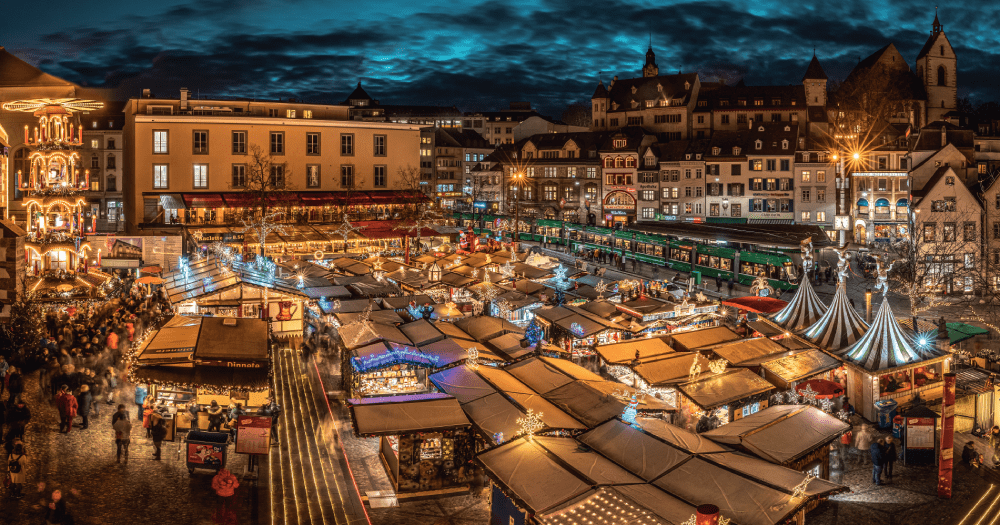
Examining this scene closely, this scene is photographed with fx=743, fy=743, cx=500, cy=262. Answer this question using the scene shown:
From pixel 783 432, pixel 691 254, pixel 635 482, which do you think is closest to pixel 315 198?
pixel 691 254

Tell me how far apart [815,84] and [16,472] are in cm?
7492

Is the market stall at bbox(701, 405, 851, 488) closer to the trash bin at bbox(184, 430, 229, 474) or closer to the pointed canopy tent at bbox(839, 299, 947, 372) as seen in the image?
the pointed canopy tent at bbox(839, 299, 947, 372)

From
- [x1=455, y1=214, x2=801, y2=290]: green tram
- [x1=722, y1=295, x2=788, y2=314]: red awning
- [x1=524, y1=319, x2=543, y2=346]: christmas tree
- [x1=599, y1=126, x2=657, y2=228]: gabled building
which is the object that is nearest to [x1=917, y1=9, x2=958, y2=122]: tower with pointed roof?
[x1=599, y1=126, x2=657, y2=228]: gabled building

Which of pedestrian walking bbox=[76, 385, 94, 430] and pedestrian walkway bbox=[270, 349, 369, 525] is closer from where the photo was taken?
pedestrian walkway bbox=[270, 349, 369, 525]

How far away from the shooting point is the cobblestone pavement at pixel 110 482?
11.2 m

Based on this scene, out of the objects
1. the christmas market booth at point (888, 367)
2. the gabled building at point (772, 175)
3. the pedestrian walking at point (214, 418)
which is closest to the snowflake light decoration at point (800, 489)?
the christmas market booth at point (888, 367)

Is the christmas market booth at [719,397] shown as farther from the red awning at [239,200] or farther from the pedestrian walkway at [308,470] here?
the red awning at [239,200]

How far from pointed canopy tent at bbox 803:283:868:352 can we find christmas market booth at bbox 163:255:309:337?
15.3m

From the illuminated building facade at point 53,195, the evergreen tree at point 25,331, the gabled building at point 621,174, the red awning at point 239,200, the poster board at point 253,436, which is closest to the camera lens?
the poster board at point 253,436

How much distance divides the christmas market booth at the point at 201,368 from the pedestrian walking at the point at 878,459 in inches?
469

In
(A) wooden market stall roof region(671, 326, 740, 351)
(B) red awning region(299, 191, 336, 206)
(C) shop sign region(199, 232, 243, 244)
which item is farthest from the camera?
(B) red awning region(299, 191, 336, 206)

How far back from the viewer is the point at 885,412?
1767 centimetres

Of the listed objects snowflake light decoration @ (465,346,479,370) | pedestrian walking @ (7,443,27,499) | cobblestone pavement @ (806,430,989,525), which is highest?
snowflake light decoration @ (465,346,479,370)

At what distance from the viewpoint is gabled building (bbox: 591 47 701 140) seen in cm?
7644
